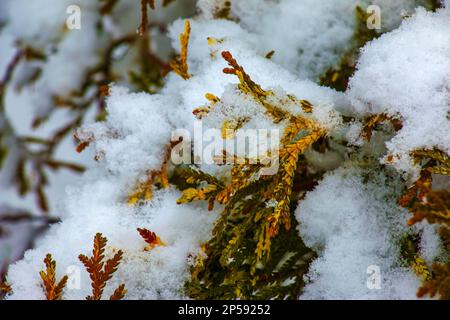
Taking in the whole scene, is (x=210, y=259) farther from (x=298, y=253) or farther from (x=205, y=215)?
(x=298, y=253)

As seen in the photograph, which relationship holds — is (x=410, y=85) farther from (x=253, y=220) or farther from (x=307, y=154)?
(x=253, y=220)

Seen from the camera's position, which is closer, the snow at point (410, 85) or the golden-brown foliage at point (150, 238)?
the snow at point (410, 85)

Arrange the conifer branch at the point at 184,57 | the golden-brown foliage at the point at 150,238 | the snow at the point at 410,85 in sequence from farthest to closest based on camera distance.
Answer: the conifer branch at the point at 184,57 < the golden-brown foliage at the point at 150,238 < the snow at the point at 410,85

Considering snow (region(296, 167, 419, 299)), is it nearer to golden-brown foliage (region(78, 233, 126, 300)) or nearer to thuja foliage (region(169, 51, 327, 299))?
thuja foliage (region(169, 51, 327, 299))

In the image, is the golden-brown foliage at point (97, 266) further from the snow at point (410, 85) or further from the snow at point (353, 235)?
the snow at point (410, 85)

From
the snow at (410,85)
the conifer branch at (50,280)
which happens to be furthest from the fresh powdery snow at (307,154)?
the conifer branch at (50,280)

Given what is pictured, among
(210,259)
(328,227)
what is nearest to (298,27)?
(328,227)

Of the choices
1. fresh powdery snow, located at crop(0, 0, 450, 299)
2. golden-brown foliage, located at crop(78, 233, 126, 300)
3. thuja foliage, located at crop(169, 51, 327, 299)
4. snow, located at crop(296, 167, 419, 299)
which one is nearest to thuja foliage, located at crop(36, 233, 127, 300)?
golden-brown foliage, located at crop(78, 233, 126, 300)

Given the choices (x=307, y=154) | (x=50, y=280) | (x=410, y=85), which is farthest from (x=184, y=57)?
(x=50, y=280)

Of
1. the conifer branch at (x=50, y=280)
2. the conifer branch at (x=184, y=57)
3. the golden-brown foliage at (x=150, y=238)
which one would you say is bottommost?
the conifer branch at (x=50, y=280)
